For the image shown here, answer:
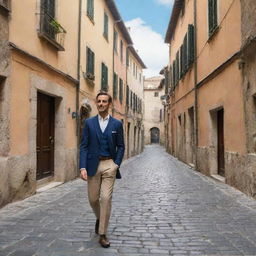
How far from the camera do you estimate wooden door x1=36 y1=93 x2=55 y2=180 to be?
909 centimetres

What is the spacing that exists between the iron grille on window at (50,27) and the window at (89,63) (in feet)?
9.69

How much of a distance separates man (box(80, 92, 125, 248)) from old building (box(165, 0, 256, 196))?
13.4ft

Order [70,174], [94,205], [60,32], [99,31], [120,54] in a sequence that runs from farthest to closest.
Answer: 1. [120,54]
2. [99,31]
3. [70,174]
4. [60,32]
5. [94,205]

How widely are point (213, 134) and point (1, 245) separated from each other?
8563 mm

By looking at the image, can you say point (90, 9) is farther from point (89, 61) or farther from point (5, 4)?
point (5, 4)

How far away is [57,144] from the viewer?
10102 millimetres

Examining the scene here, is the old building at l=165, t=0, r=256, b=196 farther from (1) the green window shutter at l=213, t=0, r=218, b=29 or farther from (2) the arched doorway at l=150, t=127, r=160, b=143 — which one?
(2) the arched doorway at l=150, t=127, r=160, b=143

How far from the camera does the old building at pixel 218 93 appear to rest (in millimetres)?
7969

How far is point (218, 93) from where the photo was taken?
33.8 ft

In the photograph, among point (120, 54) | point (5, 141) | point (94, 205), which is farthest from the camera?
point (120, 54)

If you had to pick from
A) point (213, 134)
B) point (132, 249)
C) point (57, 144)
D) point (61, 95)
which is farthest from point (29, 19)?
point (213, 134)

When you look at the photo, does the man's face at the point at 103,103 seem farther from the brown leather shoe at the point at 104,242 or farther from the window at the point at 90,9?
the window at the point at 90,9

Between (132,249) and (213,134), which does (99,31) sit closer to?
(213,134)

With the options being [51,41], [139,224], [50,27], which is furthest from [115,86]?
[139,224]
